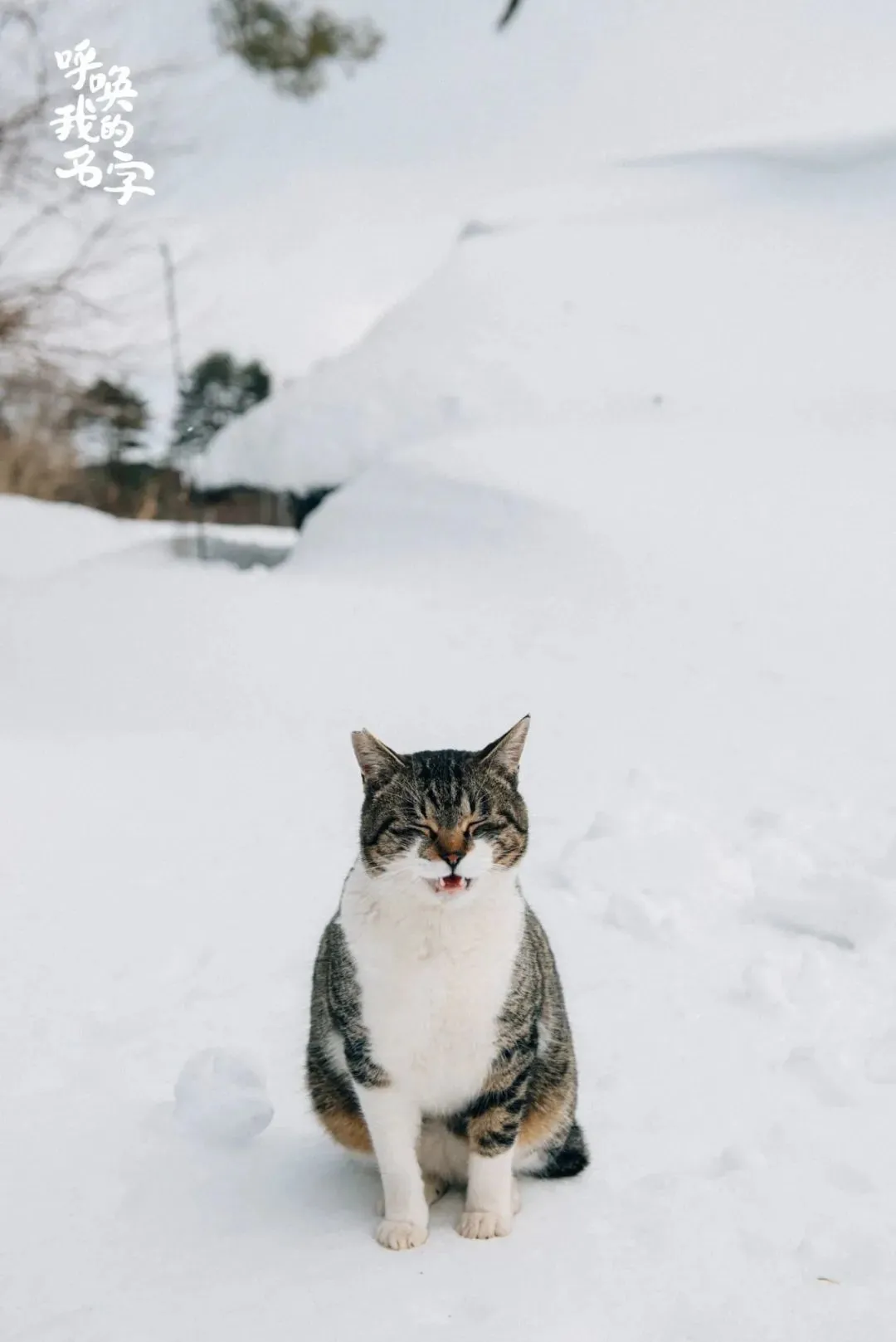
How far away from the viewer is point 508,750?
2.48m

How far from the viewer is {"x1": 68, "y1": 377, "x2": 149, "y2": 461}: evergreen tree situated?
1061cm

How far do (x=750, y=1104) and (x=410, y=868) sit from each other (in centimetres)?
126

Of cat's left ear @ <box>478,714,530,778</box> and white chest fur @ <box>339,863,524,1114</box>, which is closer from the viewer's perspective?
white chest fur @ <box>339,863,524,1114</box>

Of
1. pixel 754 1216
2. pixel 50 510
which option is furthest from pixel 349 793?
pixel 50 510

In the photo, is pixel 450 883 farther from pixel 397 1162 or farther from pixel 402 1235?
pixel 402 1235

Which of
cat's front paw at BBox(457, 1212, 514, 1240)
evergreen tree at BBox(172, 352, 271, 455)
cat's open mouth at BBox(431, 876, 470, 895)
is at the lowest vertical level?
evergreen tree at BBox(172, 352, 271, 455)

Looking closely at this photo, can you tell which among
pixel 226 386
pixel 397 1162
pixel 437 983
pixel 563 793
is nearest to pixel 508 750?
pixel 437 983

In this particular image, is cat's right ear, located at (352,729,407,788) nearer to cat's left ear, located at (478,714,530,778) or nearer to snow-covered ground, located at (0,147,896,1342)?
cat's left ear, located at (478,714,530,778)

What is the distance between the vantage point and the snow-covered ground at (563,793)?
7.79 ft

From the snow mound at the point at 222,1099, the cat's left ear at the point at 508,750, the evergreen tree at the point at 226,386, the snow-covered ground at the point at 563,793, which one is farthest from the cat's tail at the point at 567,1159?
the evergreen tree at the point at 226,386

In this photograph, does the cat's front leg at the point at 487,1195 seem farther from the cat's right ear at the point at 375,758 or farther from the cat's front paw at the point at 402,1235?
the cat's right ear at the point at 375,758

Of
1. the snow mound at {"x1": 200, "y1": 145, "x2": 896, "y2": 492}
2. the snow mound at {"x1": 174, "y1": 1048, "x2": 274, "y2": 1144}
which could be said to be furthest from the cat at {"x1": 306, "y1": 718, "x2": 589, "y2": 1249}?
the snow mound at {"x1": 200, "y1": 145, "x2": 896, "y2": 492}

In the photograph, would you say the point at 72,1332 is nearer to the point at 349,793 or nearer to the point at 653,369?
the point at 349,793

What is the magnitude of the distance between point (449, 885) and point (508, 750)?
1.10 ft
